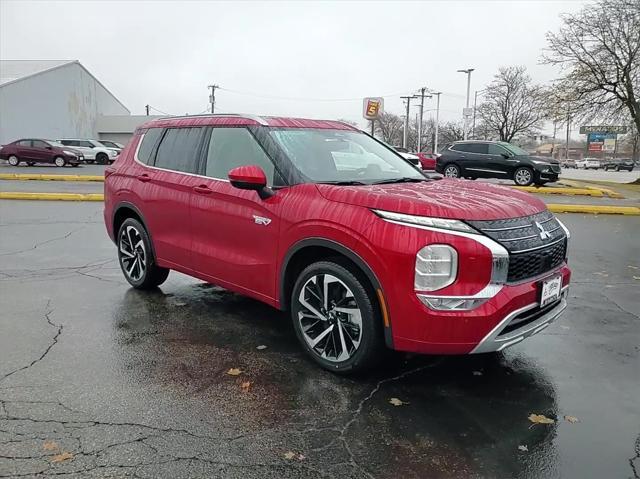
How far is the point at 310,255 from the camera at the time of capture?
3.82 meters

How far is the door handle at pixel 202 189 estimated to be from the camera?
4508mm

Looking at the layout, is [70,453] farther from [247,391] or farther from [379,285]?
[379,285]

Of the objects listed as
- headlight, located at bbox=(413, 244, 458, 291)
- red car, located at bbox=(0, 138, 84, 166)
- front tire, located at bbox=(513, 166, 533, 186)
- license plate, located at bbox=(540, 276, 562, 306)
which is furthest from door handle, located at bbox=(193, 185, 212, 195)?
red car, located at bbox=(0, 138, 84, 166)

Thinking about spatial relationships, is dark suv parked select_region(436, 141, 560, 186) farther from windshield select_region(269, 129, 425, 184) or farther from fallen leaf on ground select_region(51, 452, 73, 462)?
fallen leaf on ground select_region(51, 452, 73, 462)

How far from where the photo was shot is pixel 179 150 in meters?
5.07

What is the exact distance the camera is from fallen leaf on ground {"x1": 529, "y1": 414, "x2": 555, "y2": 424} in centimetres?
313

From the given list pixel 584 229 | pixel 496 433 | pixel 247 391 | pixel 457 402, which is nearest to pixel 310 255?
pixel 247 391

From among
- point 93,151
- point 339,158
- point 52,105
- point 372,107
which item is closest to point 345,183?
point 339,158

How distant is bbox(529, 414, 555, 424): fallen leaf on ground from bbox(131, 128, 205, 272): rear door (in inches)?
121

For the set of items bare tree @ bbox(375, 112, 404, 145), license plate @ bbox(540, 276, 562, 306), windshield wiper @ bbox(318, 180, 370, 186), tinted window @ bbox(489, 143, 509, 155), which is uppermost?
bare tree @ bbox(375, 112, 404, 145)

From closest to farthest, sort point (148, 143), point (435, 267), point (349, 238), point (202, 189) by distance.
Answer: point (435, 267) < point (349, 238) < point (202, 189) < point (148, 143)

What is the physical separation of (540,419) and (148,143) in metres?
4.46

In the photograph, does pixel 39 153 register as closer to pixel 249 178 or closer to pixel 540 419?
pixel 249 178

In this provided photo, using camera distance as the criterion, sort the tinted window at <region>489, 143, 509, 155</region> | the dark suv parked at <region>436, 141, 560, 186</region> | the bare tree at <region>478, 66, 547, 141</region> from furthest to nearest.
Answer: the bare tree at <region>478, 66, 547, 141</region> → the tinted window at <region>489, 143, 509, 155</region> → the dark suv parked at <region>436, 141, 560, 186</region>
